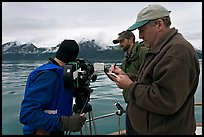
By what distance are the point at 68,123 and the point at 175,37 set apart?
2.86 feet

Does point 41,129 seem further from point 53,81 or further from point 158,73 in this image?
point 158,73

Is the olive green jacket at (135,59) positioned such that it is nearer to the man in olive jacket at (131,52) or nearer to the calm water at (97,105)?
the man in olive jacket at (131,52)

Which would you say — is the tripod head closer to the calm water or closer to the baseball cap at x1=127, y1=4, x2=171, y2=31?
the baseball cap at x1=127, y1=4, x2=171, y2=31

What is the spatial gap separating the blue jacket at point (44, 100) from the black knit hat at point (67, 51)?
13cm

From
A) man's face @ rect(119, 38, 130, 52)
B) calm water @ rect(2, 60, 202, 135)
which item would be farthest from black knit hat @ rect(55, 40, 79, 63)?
calm water @ rect(2, 60, 202, 135)

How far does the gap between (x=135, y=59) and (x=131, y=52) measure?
5.7 inches

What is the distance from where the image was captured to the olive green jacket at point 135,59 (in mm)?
2754

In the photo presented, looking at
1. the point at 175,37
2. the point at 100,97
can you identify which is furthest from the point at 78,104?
the point at 100,97

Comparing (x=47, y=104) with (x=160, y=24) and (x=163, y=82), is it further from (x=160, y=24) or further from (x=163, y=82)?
(x=160, y=24)

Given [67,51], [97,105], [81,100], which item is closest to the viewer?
[67,51]

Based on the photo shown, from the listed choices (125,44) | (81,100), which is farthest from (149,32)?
(125,44)

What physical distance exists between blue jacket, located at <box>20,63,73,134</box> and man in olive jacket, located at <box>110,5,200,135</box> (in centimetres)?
39

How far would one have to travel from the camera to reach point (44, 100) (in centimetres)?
148

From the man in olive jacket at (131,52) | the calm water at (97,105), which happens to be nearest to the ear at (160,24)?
the man in olive jacket at (131,52)
